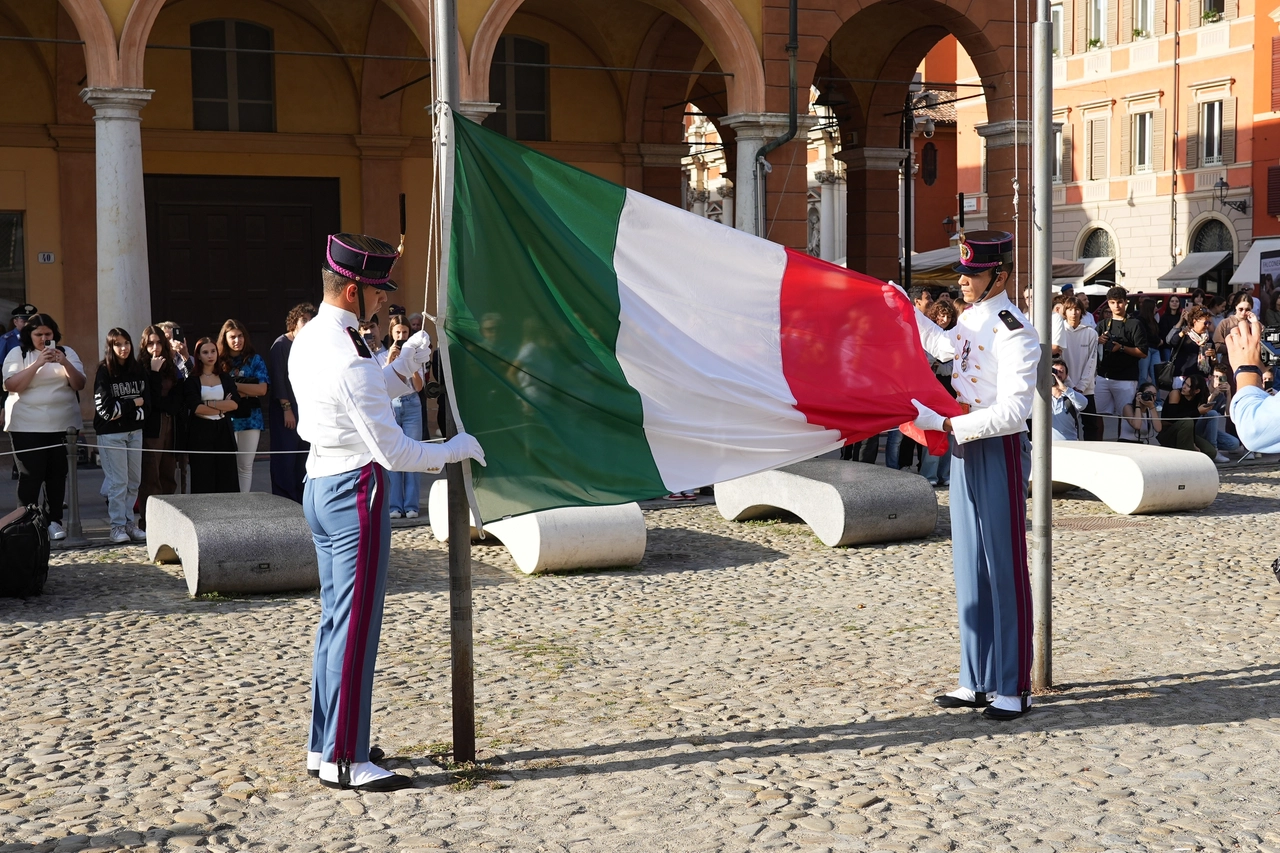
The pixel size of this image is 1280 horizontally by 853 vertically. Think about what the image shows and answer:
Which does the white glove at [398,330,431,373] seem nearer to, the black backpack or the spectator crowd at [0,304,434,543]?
the black backpack

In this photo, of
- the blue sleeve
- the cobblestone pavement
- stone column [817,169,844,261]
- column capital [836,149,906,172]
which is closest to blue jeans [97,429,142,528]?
the cobblestone pavement

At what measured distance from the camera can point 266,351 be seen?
21328 millimetres

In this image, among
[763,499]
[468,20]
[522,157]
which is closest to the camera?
[522,157]

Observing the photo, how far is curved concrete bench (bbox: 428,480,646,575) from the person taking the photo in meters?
9.59

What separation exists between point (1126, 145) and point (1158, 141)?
1231 millimetres

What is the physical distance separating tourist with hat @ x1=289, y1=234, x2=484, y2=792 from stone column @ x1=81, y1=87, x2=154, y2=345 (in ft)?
35.4

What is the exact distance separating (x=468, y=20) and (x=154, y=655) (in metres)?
11.0

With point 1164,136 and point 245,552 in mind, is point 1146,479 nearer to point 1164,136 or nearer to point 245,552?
point 245,552

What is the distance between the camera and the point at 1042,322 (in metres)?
6.47

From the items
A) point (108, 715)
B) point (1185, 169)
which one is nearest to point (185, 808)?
point (108, 715)

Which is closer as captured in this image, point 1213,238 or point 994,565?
point 994,565

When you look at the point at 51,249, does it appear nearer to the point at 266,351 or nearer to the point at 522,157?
the point at 266,351

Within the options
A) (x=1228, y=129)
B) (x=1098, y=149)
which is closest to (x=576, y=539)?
(x=1228, y=129)

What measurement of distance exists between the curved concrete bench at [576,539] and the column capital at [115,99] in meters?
7.75
